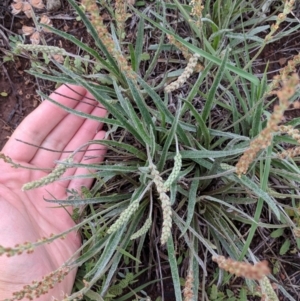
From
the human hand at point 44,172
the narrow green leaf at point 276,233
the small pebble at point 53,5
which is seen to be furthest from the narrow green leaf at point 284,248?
the small pebble at point 53,5

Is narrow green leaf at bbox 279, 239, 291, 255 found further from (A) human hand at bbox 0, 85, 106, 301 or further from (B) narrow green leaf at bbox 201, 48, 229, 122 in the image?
(A) human hand at bbox 0, 85, 106, 301

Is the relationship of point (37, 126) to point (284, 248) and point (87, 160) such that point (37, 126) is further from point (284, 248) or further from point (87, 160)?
point (284, 248)

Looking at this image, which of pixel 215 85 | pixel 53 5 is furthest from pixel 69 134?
pixel 215 85

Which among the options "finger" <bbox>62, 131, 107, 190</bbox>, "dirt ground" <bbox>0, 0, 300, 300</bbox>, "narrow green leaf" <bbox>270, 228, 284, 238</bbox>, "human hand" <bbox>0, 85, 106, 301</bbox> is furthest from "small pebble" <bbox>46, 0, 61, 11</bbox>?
"narrow green leaf" <bbox>270, 228, 284, 238</bbox>

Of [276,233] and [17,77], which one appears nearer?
[276,233]

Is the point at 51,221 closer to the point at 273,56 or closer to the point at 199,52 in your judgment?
the point at 199,52

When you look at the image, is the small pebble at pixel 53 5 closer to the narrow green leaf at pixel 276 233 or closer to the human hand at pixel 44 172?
the human hand at pixel 44 172

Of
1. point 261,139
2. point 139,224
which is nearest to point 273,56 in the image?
point 139,224
